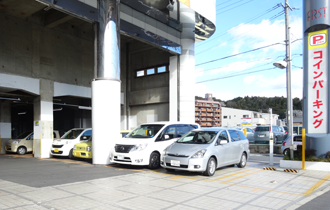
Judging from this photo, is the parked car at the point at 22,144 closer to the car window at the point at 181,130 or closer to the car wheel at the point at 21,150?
the car wheel at the point at 21,150

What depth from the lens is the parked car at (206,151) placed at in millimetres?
8750

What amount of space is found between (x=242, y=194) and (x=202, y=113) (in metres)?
50.3

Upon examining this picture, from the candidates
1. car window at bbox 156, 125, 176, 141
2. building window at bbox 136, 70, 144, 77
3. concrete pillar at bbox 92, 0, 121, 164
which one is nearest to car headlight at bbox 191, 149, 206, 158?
car window at bbox 156, 125, 176, 141

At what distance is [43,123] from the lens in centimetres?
1614

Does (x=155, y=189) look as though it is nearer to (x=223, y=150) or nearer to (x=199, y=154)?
(x=199, y=154)

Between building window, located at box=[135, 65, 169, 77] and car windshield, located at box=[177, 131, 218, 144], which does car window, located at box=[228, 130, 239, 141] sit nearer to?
car windshield, located at box=[177, 131, 218, 144]

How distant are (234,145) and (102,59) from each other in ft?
22.1

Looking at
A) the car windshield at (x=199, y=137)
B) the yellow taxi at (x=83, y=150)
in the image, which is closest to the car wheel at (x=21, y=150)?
the yellow taxi at (x=83, y=150)

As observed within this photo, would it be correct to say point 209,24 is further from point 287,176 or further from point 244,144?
point 287,176

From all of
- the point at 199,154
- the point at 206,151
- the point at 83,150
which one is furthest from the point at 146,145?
the point at 83,150

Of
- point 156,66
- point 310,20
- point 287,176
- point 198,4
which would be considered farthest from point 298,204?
point 156,66

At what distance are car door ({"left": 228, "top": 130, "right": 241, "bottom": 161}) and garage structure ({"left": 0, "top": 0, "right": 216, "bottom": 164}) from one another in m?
5.04

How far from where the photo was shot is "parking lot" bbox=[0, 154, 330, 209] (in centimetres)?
589

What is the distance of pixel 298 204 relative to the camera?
20.0 feet
